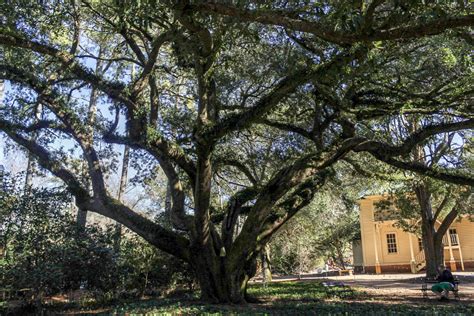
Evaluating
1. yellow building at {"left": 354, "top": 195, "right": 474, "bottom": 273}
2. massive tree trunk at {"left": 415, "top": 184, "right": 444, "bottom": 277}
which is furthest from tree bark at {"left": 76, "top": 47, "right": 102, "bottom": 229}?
yellow building at {"left": 354, "top": 195, "right": 474, "bottom": 273}

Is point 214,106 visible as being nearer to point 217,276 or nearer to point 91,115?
point 217,276

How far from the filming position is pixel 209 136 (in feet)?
28.6

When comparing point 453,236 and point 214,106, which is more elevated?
point 214,106

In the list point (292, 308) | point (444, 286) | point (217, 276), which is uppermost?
point (217, 276)

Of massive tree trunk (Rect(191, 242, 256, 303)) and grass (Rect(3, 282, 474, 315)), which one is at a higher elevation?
massive tree trunk (Rect(191, 242, 256, 303))

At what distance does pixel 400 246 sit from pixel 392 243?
0.70 metres

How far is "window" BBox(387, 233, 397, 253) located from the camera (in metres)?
30.2

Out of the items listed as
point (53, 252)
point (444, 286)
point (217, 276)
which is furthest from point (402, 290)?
point (53, 252)

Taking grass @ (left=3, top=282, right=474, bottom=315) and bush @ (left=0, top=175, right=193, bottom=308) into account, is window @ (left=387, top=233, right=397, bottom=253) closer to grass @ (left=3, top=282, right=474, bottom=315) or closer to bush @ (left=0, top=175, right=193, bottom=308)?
grass @ (left=3, top=282, right=474, bottom=315)

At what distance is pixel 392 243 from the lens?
30438 mm

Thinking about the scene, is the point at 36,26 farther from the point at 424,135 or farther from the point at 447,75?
the point at 447,75

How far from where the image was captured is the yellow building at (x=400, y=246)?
2817cm

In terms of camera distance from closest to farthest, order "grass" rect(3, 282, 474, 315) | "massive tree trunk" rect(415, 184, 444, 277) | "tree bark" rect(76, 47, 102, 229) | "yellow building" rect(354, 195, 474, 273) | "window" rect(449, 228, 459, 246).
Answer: "grass" rect(3, 282, 474, 315) < "tree bark" rect(76, 47, 102, 229) < "massive tree trunk" rect(415, 184, 444, 277) < "yellow building" rect(354, 195, 474, 273) < "window" rect(449, 228, 459, 246)

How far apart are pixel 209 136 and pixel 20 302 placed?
6338mm
